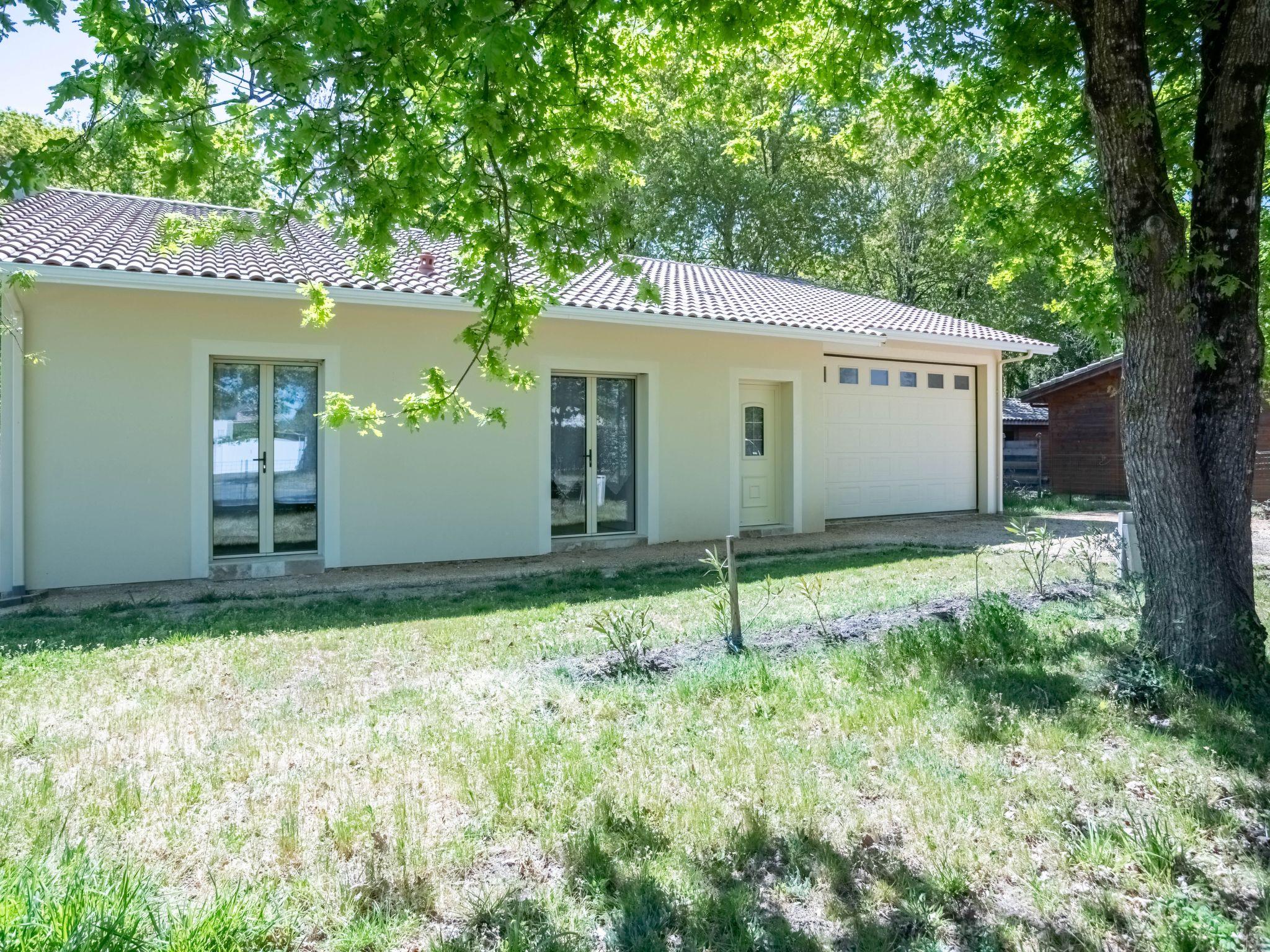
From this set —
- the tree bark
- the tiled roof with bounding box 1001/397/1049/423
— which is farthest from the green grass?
the tree bark

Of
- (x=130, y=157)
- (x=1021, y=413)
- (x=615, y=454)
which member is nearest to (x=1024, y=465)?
(x=1021, y=413)

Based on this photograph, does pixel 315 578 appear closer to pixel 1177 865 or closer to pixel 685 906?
pixel 685 906

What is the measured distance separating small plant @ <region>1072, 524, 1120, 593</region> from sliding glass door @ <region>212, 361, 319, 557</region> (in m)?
7.47

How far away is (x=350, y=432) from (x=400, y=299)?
1544mm

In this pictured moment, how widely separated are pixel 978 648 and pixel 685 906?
3.16 meters

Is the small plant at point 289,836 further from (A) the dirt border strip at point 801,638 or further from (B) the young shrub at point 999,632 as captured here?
(B) the young shrub at point 999,632

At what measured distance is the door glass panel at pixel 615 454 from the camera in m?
11.7

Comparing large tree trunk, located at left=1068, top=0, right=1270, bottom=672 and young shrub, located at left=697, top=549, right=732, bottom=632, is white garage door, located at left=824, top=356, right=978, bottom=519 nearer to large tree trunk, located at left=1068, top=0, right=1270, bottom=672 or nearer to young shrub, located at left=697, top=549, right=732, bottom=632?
young shrub, located at left=697, top=549, right=732, bottom=632

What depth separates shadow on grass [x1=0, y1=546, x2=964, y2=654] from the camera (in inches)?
254

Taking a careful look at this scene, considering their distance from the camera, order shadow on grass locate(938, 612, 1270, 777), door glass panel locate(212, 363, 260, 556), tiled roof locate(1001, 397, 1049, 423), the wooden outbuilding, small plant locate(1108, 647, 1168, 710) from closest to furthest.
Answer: shadow on grass locate(938, 612, 1270, 777), small plant locate(1108, 647, 1168, 710), door glass panel locate(212, 363, 260, 556), the wooden outbuilding, tiled roof locate(1001, 397, 1049, 423)

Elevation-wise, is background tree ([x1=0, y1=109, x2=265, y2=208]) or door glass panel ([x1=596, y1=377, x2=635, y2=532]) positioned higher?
background tree ([x1=0, y1=109, x2=265, y2=208])

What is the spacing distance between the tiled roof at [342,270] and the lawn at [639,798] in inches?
95.3

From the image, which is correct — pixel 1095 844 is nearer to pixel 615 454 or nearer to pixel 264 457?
pixel 264 457

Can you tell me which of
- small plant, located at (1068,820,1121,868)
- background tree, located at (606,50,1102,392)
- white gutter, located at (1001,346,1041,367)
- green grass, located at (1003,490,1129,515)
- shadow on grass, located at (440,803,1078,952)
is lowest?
shadow on grass, located at (440,803,1078,952)
